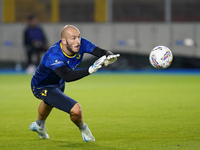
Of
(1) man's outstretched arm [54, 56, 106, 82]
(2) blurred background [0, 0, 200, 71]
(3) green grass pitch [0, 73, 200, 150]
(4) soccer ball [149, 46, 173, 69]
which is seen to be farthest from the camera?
(2) blurred background [0, 0, 200, 71]

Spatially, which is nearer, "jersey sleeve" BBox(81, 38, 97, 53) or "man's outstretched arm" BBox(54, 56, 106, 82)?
"man's outstretched arm" BBox(54, 56, 106, 82)

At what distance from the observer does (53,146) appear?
18.2 ft

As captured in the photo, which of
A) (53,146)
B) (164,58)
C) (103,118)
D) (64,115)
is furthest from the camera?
(64,115)

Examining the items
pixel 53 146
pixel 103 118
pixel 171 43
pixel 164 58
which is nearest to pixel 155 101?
pixel 103 118

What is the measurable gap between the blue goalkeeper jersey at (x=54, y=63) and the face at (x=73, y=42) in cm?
14

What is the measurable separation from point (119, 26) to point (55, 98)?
1548 cm

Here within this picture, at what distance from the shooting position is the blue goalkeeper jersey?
5516 mm

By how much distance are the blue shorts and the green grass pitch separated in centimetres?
57

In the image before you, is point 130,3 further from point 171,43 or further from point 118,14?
point 171,43

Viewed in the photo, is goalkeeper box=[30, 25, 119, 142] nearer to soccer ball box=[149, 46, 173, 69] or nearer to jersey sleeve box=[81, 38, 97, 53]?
jersey sleeve box=[81, 38, 97, 53]

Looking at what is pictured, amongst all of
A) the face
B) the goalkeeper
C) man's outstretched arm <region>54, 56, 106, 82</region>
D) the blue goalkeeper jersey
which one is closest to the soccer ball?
the goalkeeper

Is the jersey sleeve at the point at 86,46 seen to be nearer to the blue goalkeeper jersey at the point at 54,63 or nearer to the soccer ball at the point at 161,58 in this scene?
the blue goalkeeper jersey at the point at 54,63

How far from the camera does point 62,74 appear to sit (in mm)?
5336

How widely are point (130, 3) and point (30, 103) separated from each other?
493 inches
